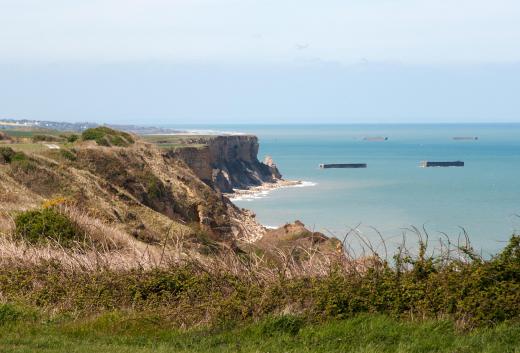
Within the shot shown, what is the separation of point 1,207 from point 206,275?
12.2 m

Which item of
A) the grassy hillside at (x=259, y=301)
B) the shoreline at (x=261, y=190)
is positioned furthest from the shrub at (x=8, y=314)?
the shoreline at (x=261, y=190)

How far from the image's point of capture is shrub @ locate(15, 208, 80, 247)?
538 inches

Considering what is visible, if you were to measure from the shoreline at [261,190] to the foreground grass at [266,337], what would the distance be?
88.8 m

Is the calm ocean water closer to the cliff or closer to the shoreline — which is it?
the shoreline

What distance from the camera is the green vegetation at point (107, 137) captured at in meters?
40.7

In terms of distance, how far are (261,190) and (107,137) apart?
72612 millimetres

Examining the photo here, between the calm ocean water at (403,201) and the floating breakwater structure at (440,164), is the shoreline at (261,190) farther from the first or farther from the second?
the floating breakwater structure at (440,164)

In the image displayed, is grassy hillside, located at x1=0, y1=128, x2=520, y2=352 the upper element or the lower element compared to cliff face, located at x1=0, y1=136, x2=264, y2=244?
upper

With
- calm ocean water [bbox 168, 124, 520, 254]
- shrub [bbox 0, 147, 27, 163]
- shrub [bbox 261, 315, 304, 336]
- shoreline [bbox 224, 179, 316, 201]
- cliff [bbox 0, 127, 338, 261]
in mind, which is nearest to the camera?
shrub [bbox 261, 315, 304, 336]

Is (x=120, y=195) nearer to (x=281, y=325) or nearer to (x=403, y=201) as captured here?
(x=281, y=325)

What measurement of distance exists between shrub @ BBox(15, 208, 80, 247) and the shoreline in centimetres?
8341

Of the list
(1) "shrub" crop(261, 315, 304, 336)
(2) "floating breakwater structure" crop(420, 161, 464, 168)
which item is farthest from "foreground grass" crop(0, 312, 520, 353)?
(2) "floating breakwater structure" crop(420, 161, 464, 168)

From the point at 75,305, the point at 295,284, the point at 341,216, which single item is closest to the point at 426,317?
the point at 295,284

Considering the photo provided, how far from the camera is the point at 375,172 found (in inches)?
5389
